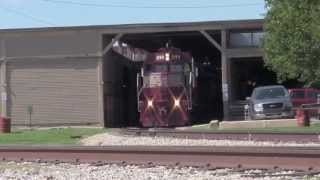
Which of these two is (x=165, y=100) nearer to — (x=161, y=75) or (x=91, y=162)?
(x=161, y=75)

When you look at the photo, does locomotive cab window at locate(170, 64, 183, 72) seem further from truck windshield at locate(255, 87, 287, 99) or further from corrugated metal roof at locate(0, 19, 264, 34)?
corrugated metal roof at locate(0, 19, 264, 34)

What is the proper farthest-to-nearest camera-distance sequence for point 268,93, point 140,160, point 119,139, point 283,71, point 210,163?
point 268,93, point 283,71, point 119,139, point 140,160, point 210,163

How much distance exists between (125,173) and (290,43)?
1933cm

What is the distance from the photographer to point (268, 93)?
4000cm

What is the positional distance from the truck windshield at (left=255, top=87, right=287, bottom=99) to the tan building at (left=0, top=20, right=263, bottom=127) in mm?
8398

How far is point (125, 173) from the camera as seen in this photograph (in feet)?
49.9

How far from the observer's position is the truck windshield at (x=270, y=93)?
3975 centimetres

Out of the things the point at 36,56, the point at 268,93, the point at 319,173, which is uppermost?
the point at 36,56

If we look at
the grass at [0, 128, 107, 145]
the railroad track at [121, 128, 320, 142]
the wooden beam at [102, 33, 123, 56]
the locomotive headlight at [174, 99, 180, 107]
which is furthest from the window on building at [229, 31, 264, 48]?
the railroad track at [121, 128, 320, 142]

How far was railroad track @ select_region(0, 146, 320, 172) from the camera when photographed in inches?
586

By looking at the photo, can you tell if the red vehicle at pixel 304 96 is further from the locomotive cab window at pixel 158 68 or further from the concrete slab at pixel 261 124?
the concrete slab at pixel 261 124

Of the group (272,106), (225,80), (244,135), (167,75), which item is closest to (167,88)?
(167,75)

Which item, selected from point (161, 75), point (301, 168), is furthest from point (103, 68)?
point (301, 168)

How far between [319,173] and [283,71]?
23720 mm
